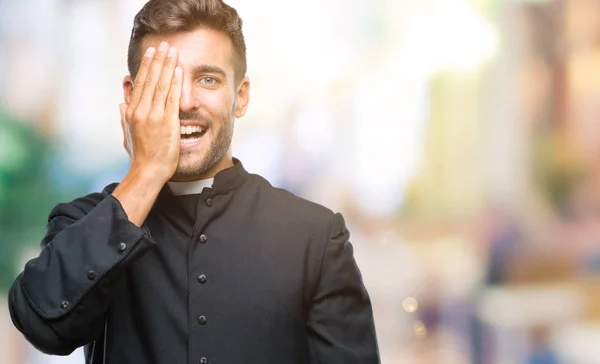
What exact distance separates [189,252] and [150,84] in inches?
10.9

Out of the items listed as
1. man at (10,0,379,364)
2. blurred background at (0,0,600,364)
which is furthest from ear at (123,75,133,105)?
blurred background at (0,0,600,364)

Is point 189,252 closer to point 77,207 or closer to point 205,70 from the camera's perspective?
point 77,207

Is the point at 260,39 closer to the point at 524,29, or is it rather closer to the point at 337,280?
the point at 524,29

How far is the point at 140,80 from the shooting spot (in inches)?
46.3

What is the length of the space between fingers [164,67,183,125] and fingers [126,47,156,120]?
0.04m

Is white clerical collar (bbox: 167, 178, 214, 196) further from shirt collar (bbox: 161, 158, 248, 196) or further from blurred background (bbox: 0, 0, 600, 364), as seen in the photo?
blurred background (bbox: 0, 0, 600, 364)

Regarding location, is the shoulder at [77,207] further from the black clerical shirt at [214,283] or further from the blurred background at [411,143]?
the blurred background at [411,143]

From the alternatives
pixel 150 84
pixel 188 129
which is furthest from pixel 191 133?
pixel 150 84

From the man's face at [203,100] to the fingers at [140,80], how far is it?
0.06 meters

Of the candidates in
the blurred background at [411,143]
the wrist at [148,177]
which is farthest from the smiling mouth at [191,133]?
the blurred background at [411,143]

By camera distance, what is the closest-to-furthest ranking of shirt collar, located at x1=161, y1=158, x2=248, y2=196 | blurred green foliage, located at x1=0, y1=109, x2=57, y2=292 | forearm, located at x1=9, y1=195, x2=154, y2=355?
forearm, located at x1=9, y1=195, x2=154, y2=355 < shirt collar, located at x1=161, y1=158, x2=248, y2=196 < blurred green foliage, located at x1=0, y1=109, x2=57, y2=292

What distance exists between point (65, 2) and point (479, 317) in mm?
1462

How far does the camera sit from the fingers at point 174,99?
3.78 ft

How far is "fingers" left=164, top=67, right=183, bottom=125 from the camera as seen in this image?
45.4 inches
